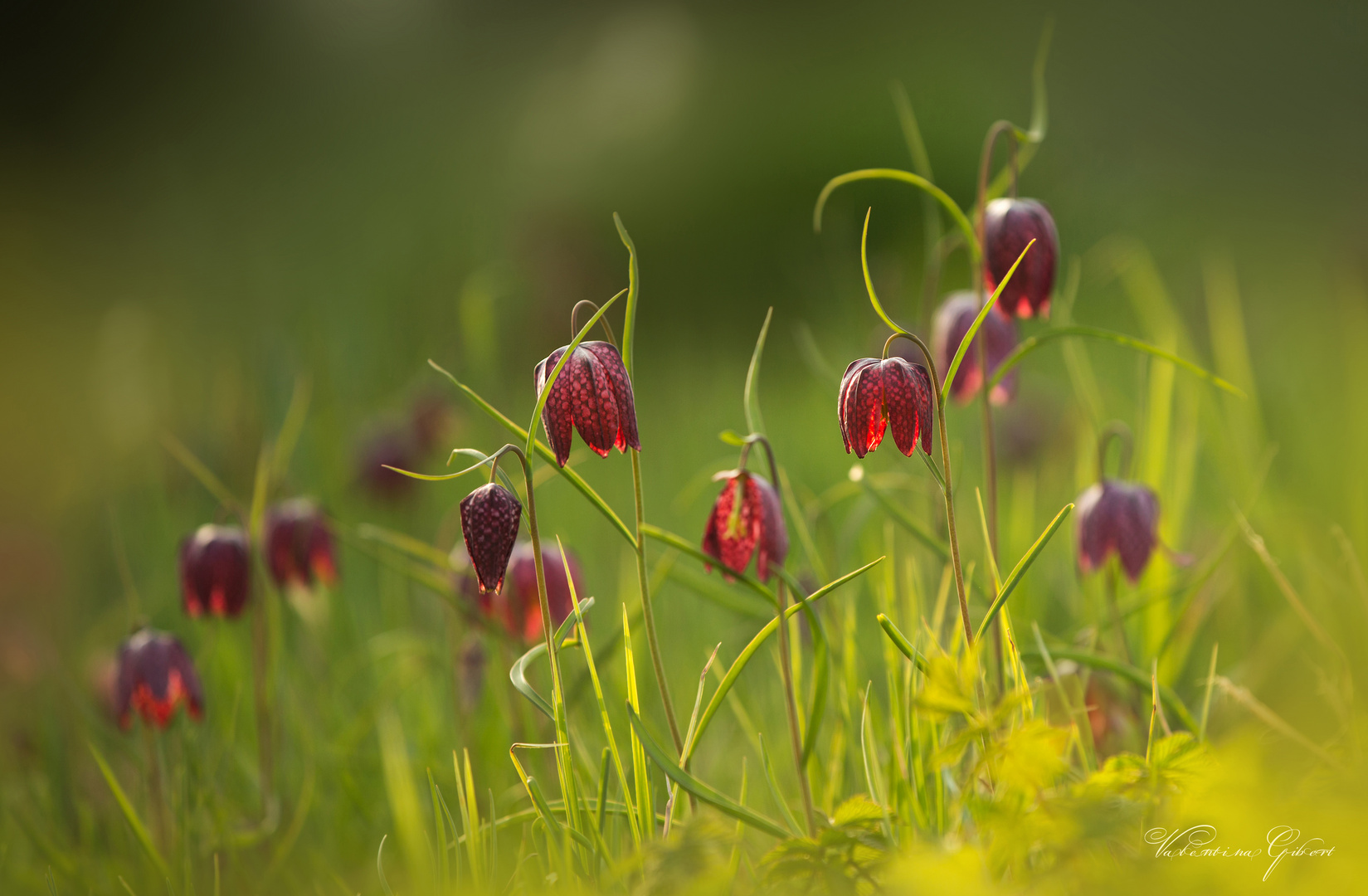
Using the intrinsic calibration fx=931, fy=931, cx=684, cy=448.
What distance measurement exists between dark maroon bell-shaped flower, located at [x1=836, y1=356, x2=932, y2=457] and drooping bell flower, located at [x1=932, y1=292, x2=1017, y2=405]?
37 cm

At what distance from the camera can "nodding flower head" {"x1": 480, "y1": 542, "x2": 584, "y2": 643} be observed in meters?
1.35

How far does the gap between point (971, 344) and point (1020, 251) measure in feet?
0.85

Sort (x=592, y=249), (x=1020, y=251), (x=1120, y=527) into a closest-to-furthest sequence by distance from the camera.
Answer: (x=1020, y=251), (x=1120, y=527), (x=592, y=249)

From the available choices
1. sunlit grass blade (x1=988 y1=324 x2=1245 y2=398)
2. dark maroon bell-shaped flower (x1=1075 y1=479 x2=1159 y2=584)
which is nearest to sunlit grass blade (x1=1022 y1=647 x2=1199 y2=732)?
dark maroon bell-shaped flower (x1=1075 y1=479 x2=1159 y2=584)

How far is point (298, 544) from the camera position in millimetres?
1531

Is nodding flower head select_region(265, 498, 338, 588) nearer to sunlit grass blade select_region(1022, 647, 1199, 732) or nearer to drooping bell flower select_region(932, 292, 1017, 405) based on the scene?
drooping bell flower select_region(932, 292, 1017, 405)

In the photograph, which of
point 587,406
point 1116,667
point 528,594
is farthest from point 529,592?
point 1116,667

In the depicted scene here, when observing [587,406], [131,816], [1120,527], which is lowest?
[131,816]

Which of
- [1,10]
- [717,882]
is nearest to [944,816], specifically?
[717,882]

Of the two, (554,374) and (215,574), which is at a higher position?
(554,374)

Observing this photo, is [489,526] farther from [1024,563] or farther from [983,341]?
[983,341]

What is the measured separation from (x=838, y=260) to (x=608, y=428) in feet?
8.91

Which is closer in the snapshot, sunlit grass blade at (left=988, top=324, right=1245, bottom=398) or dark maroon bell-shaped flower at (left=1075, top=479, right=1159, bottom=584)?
sunlit grass blade at (left=988, top=324, right=1245, bottom=398)

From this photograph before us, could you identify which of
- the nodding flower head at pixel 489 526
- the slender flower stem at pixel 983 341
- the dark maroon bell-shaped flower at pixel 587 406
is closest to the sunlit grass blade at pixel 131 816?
the nodding flower head at pixel 489 526
